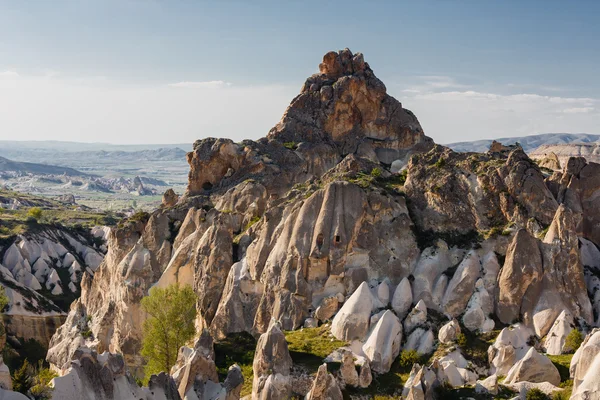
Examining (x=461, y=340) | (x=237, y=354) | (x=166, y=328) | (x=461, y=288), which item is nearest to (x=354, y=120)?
(x=461, y=288)

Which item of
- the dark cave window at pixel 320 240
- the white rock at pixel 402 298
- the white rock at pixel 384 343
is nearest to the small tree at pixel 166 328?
the dark cave window at pixel 320 240

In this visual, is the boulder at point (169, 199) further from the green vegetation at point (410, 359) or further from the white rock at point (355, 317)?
the green vegetation at point (410, 359)

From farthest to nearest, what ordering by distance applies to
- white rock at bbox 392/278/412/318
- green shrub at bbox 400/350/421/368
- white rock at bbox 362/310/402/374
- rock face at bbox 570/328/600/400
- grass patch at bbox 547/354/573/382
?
white rock at bbox 392/278/412/318 < white rock at bbox 362/310/402/374 < green shrub at bbox 400/350/421/368 < grass patch at bbox 547/354/573/382 < rock face at bbox 570/328/600/400

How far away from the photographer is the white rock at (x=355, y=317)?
165ft

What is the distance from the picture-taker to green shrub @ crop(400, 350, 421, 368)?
46.9 meters

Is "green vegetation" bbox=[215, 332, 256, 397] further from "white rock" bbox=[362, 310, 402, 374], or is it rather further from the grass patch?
the grass patch

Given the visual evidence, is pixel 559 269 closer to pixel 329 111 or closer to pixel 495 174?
pixel 495 174

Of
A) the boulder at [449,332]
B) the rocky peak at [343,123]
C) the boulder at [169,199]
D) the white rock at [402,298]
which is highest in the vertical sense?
the rocky peak at [343,123]

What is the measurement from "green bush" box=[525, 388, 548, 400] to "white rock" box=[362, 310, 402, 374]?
38.9 feet

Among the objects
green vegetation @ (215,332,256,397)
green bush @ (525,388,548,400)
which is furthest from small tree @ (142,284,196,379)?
green bush @ (525,388,548,400)

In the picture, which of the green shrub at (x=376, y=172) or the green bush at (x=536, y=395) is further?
the green shrub at (x=376, y=172)

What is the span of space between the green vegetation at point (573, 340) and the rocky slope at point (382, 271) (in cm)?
93

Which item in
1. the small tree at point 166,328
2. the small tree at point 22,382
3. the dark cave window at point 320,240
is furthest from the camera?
the dark cave window at point 320,240

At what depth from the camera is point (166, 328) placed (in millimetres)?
56312
